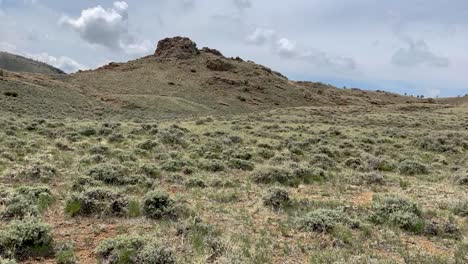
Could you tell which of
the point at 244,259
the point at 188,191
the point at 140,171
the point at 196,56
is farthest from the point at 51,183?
the point at 196,56

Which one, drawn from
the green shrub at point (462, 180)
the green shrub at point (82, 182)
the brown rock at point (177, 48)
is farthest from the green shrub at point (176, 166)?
the brown rock at point (177, 48)

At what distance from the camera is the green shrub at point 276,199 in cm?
1070

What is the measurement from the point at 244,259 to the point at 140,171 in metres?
7.66

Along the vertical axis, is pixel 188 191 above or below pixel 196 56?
below

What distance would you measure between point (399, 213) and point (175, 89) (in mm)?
69486

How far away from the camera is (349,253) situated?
7477 mm

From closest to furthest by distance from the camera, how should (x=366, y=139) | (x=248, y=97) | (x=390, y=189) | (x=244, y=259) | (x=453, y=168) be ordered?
(x=244, y=259) < (x=390, y=189) < (x=453, y=168) < (x=366, y=139) < (x=248, y=97)

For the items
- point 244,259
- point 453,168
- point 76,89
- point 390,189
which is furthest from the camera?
point 76,89

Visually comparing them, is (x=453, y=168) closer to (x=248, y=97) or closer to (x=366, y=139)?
(x=366, y=139)

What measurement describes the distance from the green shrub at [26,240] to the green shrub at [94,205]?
1.75m

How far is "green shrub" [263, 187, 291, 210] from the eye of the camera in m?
10.7

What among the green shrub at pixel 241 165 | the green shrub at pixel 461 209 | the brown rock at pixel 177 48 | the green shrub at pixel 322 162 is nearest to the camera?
the green shrub at pixel 461 209

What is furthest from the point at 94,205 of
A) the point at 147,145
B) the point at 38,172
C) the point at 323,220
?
the point at 147,145

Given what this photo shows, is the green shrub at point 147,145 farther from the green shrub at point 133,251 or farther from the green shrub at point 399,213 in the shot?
the green shrub at point 133,251
